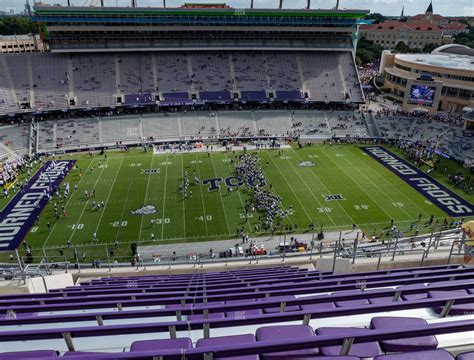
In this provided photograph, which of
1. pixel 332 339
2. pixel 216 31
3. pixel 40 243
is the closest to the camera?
pixel 332 339

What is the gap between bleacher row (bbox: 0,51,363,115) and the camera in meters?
46.7

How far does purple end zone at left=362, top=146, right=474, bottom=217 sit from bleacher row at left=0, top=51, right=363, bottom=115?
1556cm

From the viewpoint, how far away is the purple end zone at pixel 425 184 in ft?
92.5

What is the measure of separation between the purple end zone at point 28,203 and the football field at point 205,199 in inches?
31.1

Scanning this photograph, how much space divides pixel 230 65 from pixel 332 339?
54.4m

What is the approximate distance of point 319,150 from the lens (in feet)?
136

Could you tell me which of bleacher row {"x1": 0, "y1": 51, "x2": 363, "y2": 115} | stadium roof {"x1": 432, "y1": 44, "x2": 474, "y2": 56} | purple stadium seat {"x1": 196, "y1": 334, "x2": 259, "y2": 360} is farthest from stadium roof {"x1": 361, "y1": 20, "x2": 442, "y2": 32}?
purple stadium seat {"x1": 196, "y1": 334, "x2": 259, "y2": 360}

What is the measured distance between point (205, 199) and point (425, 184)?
19546mm

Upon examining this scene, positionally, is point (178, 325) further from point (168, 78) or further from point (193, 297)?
point (168, 78)

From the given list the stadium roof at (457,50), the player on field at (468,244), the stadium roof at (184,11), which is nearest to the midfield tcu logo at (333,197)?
the player on field at (468,244)

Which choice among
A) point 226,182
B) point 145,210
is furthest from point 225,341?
point 226,182

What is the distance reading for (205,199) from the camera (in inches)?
1174

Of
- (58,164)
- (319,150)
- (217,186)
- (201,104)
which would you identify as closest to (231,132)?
(201,104)

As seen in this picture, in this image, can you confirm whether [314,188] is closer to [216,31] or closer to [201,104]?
[201,104]
